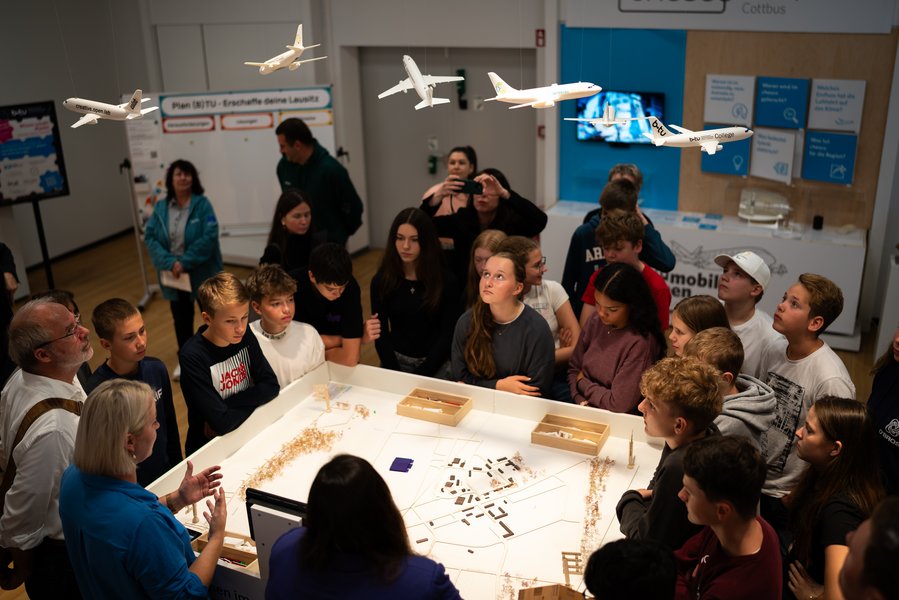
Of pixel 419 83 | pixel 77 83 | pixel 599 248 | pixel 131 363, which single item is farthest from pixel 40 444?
pixel 77 83

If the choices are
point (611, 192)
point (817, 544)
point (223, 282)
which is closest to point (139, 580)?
point (223, 282)

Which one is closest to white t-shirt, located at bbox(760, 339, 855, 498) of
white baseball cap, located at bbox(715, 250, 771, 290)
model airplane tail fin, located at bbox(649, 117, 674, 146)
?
white baseball cap, located at bbox(715, 250, 771, 290)

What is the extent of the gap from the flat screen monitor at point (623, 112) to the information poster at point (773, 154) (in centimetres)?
80

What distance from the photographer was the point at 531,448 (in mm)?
3332

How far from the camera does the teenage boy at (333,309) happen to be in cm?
394

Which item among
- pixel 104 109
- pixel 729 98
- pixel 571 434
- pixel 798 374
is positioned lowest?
pixel 571 434

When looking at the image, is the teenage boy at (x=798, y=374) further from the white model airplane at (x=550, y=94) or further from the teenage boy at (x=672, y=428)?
the white model airplane at (x=550, y=94)

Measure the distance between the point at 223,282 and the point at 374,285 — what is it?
112 centimetres

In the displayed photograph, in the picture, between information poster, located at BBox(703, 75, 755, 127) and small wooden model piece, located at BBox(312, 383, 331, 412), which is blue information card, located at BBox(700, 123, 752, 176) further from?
small wooden model piece, located at BBox(312, 383, 331, 412)

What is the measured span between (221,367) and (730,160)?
461cm

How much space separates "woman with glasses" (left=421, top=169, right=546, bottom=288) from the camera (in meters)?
4.81

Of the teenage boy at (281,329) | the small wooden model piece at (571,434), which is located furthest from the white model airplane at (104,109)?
the small wooden model piece at (571,434)

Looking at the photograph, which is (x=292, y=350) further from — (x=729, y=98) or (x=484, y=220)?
(x=729, y=98)

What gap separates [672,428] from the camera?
252 centimetres
